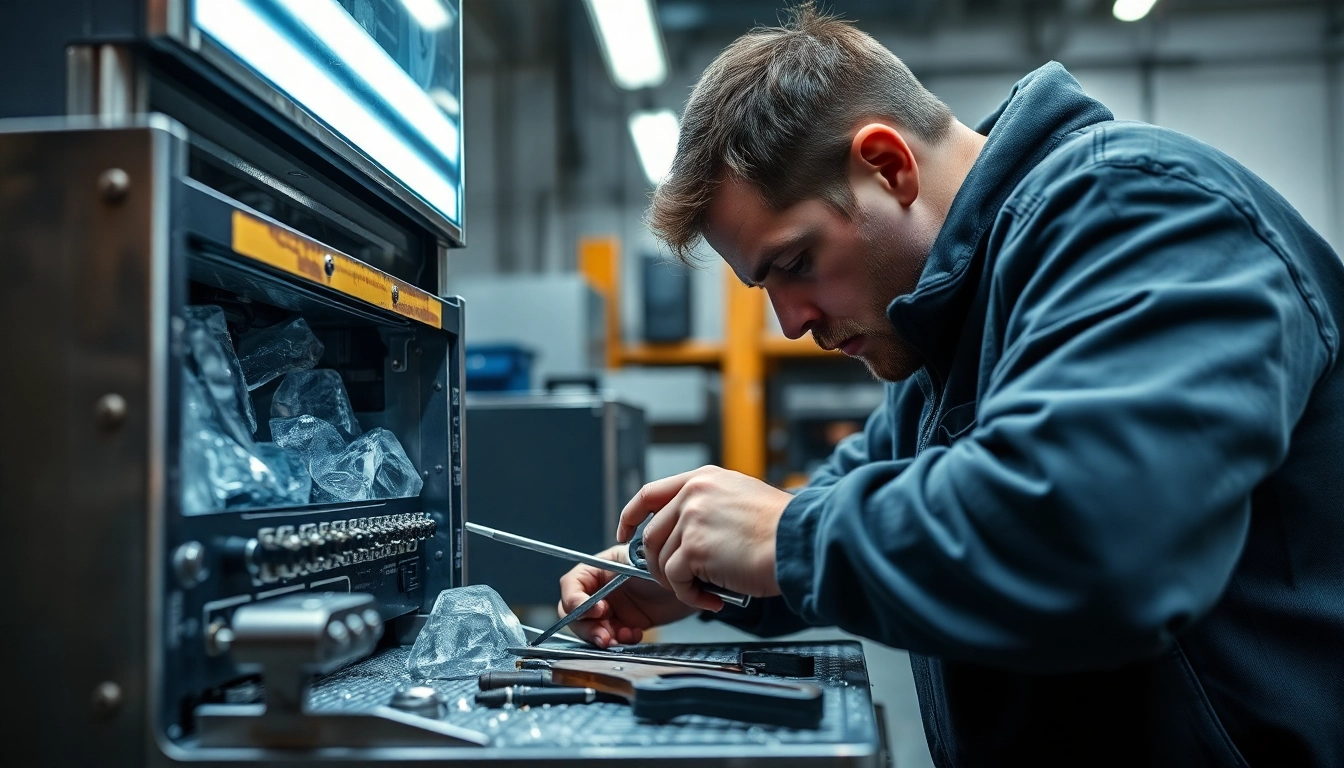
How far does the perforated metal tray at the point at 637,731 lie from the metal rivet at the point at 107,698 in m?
0.13

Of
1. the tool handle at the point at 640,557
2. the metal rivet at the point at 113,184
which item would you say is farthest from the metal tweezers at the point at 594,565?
the metal rivet at the point at 113,184

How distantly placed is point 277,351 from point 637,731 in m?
0.51

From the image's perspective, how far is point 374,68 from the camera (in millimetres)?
924

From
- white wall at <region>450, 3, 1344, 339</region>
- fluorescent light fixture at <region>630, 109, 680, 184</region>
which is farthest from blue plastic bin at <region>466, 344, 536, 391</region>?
white wall at <region>450, 3, 1344, 339</region>

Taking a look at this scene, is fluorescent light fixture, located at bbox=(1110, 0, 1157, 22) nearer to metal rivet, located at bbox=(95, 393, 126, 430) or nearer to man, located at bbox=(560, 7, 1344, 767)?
man, located at bbox=(560, 7, 1344, 767)

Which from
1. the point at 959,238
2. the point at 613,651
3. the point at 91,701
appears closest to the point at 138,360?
the point at 91,701

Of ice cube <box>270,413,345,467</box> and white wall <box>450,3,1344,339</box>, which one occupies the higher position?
white wall <box>450,3,1344,339</box>

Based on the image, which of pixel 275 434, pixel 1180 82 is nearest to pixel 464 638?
pixel 275 434

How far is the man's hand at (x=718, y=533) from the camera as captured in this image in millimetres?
688

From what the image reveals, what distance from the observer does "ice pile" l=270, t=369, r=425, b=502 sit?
0.88m

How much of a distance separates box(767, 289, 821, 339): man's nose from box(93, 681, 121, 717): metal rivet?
2.05 feet

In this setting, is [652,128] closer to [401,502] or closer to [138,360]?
[401,502]

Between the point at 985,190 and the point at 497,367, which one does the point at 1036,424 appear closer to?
the point at 985,190

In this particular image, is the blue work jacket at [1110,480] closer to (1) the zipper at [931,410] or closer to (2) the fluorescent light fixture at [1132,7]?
(1) the zipper at [931,410]
